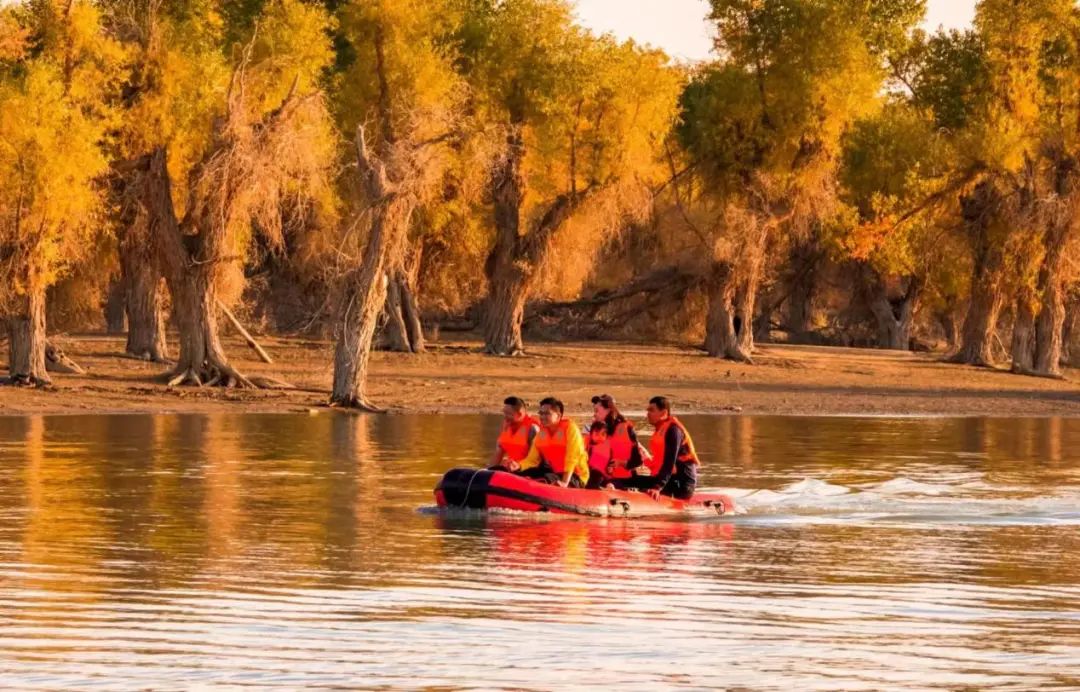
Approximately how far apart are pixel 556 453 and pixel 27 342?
809 inches

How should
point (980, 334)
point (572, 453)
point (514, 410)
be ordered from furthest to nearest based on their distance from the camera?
point (980, 334) → point (514, 410) → point (572, 453)

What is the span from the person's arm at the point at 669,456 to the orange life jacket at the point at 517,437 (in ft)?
4.75

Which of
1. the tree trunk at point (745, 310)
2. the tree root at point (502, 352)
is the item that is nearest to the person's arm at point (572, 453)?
the tree root at point (502, 352)

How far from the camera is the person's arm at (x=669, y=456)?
23.0 meters

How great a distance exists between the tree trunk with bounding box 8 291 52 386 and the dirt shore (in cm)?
51

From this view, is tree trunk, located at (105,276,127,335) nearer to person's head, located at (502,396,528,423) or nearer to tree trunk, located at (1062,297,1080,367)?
tree trunk, located at (1062,297,1080,367)

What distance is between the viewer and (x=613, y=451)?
23797 millimetres

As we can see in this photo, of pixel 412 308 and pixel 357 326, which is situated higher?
pixel 412 308

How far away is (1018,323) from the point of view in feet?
192

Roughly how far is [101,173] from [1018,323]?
91.5ft

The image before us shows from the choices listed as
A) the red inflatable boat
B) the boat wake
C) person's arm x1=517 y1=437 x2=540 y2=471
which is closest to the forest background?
the boat wake

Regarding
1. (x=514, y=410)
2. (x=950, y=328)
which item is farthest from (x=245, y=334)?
(x=950, y=328)

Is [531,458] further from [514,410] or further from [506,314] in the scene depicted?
[506,314]

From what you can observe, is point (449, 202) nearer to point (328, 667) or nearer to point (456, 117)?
point (456, 117)
